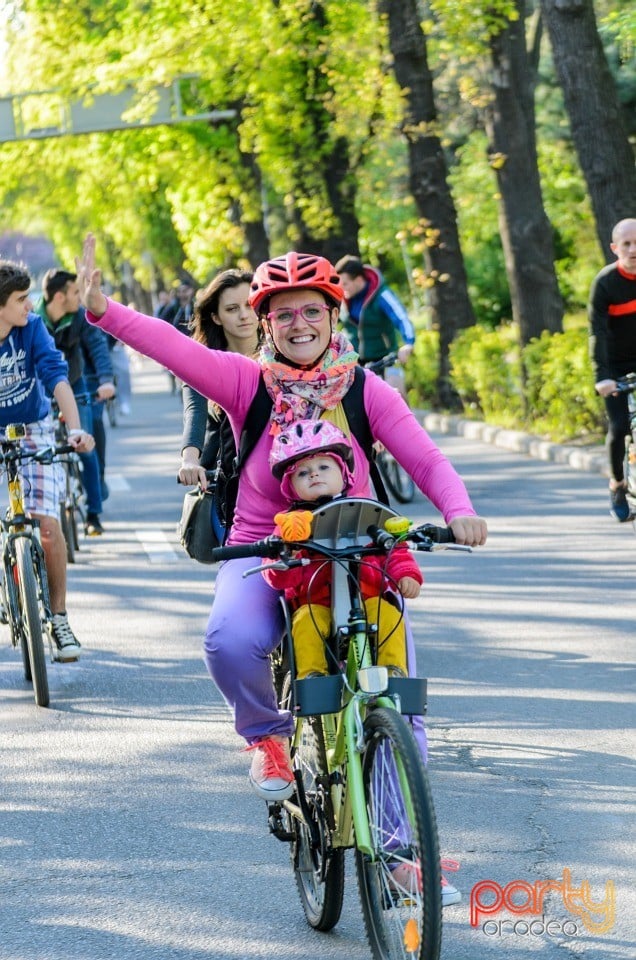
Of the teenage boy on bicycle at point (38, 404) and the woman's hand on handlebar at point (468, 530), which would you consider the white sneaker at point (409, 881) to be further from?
the teenage boy on bicycle at point (38, 404)

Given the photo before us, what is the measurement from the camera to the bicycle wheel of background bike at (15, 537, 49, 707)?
7.91 m

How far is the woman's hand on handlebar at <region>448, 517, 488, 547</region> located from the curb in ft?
37.8

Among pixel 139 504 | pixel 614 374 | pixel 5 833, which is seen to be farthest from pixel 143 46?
pixel 5 833

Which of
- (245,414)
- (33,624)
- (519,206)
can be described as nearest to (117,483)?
(519,206)

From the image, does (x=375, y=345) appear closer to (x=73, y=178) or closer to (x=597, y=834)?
(x=597, y=834)

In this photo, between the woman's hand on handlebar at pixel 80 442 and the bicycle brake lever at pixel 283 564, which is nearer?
the bicycle brake lever at pixel 283 564

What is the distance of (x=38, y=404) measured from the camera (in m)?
8.54

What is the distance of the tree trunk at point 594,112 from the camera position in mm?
16750

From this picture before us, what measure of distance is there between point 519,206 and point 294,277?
1688cm

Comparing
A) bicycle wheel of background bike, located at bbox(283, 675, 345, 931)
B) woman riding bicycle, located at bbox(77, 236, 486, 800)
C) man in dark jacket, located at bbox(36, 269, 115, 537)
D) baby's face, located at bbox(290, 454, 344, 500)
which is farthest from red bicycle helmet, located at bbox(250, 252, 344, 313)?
man in dark jacket, located at bbox(36, 269, 115, 537)

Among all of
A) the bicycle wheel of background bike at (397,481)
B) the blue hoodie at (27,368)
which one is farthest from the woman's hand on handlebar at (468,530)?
the bicycle wheel of background bike at (397,481)

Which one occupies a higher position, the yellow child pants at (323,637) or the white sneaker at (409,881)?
the yellow child pants at (323,637)

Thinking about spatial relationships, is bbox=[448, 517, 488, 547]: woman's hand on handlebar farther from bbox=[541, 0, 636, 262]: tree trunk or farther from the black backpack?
bbox=[541, 0, 636, 262]: tree trunk

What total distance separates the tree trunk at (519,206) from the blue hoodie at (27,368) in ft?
42.9
